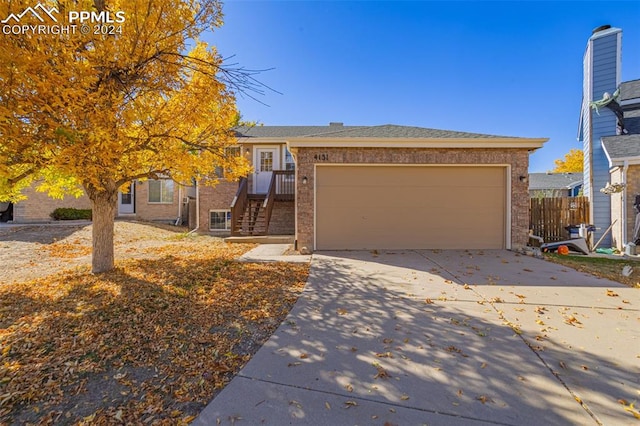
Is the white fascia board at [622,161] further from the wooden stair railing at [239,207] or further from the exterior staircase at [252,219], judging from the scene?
the wooden stair railing at [239,207]

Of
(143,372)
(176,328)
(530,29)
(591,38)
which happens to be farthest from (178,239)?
(591,38)

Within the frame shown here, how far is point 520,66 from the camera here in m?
11.5

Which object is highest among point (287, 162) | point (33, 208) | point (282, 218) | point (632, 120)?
point (632, 120)

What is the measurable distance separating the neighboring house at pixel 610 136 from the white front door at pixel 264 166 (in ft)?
41.1

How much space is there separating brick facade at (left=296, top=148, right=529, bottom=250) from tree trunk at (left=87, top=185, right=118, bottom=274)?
14.2 ft

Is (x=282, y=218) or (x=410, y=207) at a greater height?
(x=410, y=207)

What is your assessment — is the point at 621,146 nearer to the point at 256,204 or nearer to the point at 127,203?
the point at 256,204

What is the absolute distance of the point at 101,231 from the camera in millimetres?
5316

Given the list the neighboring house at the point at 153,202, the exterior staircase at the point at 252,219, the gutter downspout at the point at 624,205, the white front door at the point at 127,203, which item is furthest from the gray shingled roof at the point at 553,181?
the white front door at the point at 127,203

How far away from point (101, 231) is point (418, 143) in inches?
309

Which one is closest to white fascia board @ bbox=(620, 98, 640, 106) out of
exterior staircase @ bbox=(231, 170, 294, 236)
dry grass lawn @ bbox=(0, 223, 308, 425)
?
exterior staircase @ bbox=(231, 170, 294, 236)

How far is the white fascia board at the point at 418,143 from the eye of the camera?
7816mm

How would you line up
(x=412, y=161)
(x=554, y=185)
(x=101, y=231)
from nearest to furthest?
1. (x=101, y=231)
2. (x=412, y=161)
3. (x=554, y=185)

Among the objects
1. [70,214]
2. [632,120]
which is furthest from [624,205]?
[70,214]
